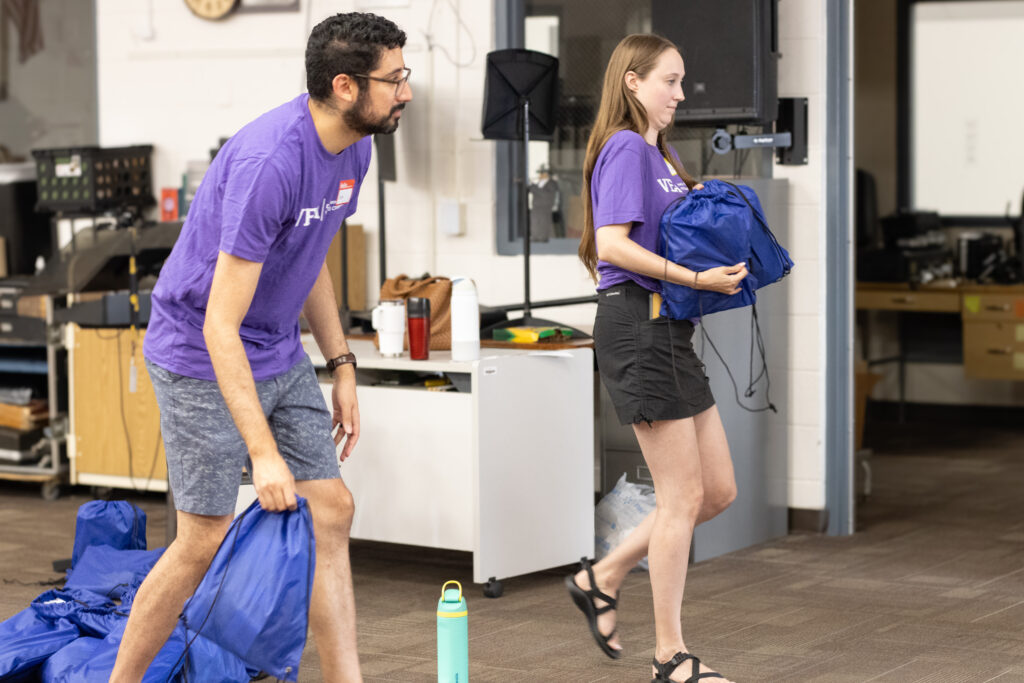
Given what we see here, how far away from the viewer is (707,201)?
329cm

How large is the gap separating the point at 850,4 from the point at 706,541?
1938 millimetres

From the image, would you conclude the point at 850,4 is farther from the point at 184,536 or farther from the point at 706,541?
the point at 184,536

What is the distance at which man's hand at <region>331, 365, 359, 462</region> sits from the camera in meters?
3.01

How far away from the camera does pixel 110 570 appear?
13.8 ft

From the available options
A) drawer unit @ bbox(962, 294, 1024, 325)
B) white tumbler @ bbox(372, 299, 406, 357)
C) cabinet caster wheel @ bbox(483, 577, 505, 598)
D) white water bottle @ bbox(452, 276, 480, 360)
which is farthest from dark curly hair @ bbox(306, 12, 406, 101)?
drawer unit @ bbox(962, 294, 1024, 325)

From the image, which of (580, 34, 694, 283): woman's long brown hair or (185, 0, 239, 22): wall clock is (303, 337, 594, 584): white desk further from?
(185, 0, 239, 22): wall clock

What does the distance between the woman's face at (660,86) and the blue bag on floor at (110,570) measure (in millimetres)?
1930

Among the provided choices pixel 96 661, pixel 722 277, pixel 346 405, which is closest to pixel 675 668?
pixel 722 277

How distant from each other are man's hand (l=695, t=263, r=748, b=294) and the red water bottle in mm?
1352

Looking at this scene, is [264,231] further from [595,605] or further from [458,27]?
[458,27]

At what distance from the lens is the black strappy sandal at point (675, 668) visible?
332 centimetres

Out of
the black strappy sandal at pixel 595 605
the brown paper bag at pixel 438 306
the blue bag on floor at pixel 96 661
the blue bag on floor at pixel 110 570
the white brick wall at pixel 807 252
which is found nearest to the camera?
the blue bag on floor at pixel 96 661

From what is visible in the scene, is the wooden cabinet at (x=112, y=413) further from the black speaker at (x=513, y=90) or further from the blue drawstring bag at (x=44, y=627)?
the blue drawstring bag at (x=44, y=627)

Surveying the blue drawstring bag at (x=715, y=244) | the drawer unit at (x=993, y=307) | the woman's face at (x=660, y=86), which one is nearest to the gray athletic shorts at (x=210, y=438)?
the blue drawstring bag at (x=715, y=244)
